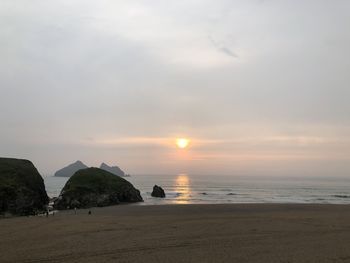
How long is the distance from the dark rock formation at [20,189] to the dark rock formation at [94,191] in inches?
154

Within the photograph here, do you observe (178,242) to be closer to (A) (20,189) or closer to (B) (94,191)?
(A) (20,189)

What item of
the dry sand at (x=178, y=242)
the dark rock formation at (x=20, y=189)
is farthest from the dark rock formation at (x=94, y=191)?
the dry sand at (x=178, y=242)

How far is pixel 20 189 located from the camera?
51.3 meters

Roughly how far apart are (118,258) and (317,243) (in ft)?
40.2

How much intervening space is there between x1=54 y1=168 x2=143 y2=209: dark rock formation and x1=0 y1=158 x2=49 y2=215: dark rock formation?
3910mm

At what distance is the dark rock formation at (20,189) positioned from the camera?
47.9 meters

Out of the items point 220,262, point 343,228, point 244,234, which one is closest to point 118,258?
point 220,262

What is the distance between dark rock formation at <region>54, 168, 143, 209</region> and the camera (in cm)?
5953

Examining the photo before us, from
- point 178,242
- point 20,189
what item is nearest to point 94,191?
point 20,189

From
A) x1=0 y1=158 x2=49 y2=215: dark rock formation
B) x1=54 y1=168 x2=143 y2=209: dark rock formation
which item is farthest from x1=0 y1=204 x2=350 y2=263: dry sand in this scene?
x1=54 y1=168 x2=143 y2=209: dark rock formation

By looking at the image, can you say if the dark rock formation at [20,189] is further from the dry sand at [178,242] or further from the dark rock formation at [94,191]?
the dry sand at [178,242]

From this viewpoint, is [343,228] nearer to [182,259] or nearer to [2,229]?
[182,259]

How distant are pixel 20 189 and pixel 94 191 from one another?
560 inches

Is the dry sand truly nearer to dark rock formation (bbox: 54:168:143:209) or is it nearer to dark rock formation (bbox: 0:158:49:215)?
dark rock formation (bbox: 0:158:49:215)
